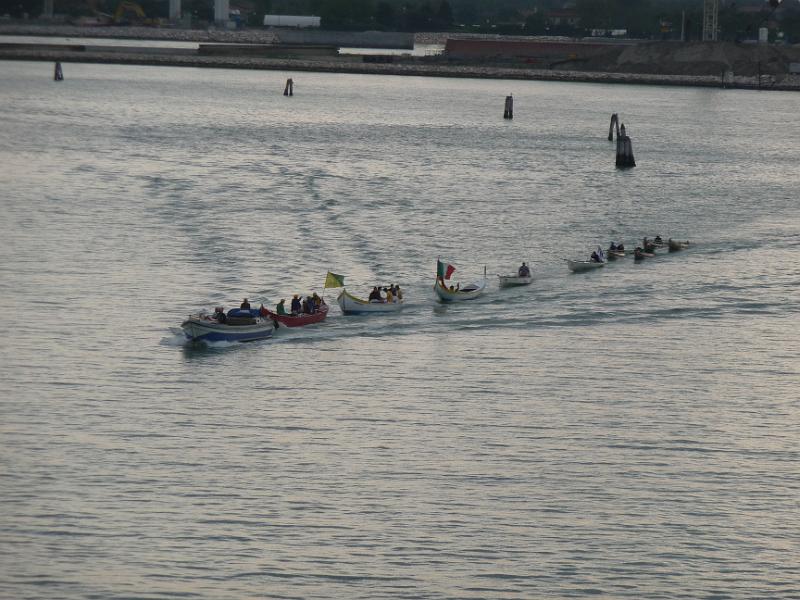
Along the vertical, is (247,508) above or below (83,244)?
below

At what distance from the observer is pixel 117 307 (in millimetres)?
62594

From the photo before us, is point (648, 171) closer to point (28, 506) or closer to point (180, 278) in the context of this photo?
point (180, 278)

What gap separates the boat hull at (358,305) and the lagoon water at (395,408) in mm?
715

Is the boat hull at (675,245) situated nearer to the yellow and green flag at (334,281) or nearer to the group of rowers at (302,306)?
the yellow and green flag at (334,281)

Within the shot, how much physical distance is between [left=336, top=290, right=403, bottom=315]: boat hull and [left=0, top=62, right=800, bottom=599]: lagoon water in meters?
0.71

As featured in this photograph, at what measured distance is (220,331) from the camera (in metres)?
55.8

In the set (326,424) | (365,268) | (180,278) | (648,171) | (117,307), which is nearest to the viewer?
(326,424)

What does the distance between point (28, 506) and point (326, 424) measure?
11650mm

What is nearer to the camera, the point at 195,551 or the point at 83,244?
the point at 195,551

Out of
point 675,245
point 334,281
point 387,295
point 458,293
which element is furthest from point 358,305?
point 675,245

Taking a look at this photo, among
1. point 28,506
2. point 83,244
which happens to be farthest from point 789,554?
point 83,244

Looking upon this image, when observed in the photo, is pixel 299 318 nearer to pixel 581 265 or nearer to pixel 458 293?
pixel 458 293

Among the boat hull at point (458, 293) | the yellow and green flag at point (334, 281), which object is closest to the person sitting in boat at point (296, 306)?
the yellow and green flag at point (334, 281)

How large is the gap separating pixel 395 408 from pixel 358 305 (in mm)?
13417
